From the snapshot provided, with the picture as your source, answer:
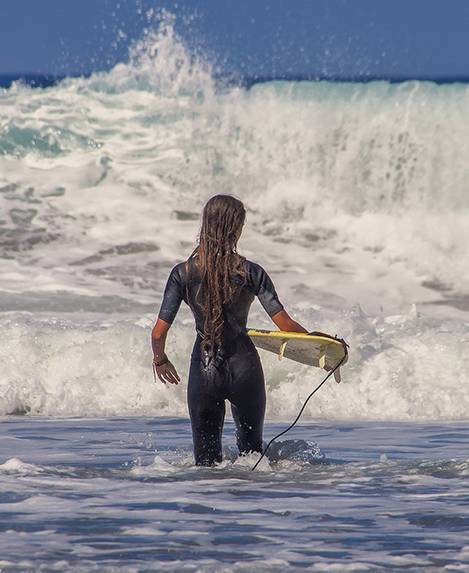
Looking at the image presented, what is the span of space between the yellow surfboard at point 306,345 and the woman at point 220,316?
0.24 feet

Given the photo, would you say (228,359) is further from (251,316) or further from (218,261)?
(251,316)

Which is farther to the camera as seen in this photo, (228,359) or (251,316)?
(251,316)

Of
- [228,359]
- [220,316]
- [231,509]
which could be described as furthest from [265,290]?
[231,509]

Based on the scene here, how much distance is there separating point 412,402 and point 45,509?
522 centimetres

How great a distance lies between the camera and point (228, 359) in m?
5.41

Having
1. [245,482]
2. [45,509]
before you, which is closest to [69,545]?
[45,509]

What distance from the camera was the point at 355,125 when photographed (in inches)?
773

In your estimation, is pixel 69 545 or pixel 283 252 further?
pixel 283 252

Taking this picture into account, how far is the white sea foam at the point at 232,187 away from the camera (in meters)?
15.7

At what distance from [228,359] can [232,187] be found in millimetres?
14190

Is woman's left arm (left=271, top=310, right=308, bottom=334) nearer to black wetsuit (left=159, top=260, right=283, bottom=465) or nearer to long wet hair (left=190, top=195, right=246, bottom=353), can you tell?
black wetsuit (left=159, top=260, right=283, bottom=465)

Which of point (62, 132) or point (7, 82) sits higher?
point (7, 82)

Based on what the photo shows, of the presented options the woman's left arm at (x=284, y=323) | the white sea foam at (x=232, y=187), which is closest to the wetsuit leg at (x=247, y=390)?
the woman's left arm at (x=284, y=323)

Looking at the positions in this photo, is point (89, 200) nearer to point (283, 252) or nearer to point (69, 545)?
point (283, 252)
